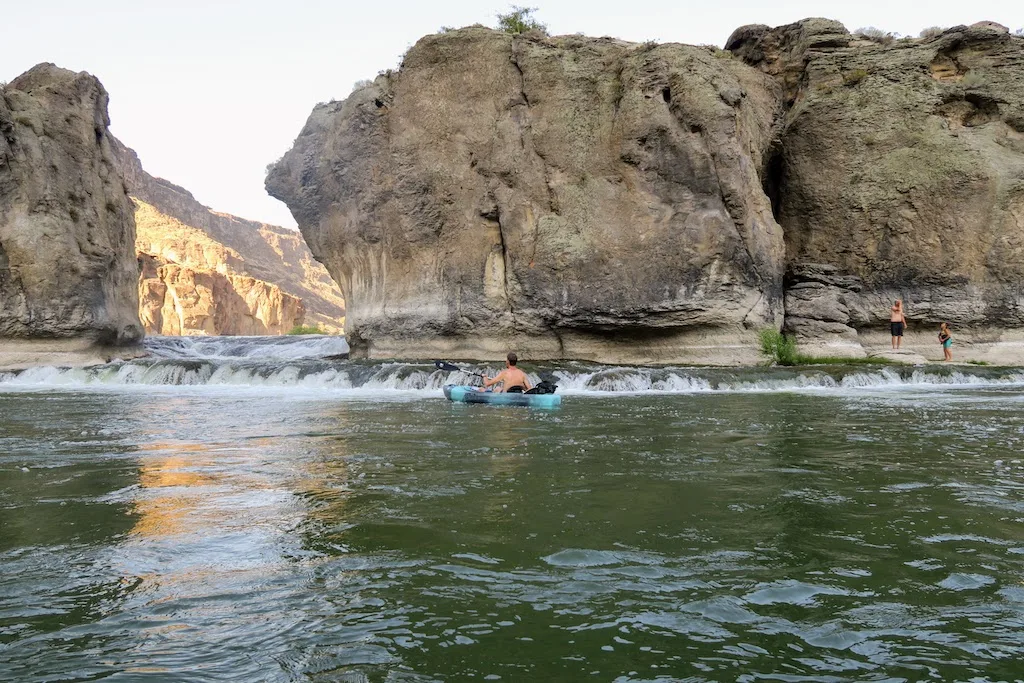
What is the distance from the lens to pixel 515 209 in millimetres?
24922

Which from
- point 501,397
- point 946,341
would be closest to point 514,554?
point 501,397

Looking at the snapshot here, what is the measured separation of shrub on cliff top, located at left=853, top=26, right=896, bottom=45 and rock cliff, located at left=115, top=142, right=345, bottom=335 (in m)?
41.4

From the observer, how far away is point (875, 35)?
28.3m

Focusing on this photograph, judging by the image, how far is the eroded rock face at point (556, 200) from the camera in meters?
23.3

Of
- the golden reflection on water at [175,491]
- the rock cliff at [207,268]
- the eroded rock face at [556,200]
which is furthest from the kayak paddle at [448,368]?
the rock cliff at [207,268]

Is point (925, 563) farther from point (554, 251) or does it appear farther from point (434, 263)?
point (434, 263)

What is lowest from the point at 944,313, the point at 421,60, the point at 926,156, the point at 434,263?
the point at 944,313

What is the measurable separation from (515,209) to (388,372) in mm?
8427

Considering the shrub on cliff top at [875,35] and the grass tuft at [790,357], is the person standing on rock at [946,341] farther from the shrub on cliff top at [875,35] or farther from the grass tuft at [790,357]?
the shrub on cliff top at [875,35]

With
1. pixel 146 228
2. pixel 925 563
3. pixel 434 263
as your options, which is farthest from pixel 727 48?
pixel 146 228

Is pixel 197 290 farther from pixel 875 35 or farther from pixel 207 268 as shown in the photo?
pixel 875 35

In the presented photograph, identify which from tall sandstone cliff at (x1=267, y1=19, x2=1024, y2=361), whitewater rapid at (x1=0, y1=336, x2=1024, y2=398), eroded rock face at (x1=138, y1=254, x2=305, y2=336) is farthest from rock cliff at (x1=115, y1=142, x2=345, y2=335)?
whitewater rapid at (x1=0, y1=336, x2=1024, y2=398)

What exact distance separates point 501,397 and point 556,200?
12307 millimetres

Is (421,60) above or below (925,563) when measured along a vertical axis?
above
